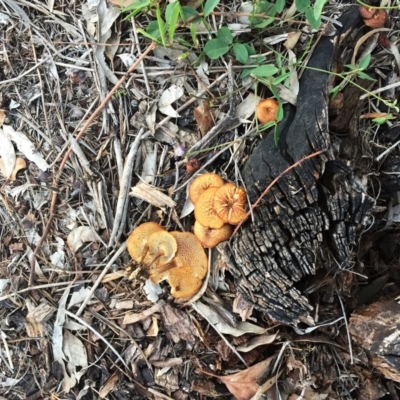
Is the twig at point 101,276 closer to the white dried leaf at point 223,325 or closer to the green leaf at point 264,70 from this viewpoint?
the white dried leaf at point 223,325

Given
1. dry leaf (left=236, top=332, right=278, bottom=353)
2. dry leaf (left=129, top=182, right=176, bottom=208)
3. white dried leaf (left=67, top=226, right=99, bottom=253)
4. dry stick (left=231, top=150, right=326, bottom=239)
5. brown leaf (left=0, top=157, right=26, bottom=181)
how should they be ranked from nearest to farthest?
dry stick (left=231, top=150, right=326, bottom=239) → dry leaf (left=236, top=332, right=278, bottom=353) → dry leaf (left=129, top=182, right=176, bottom=208) → white dried leaf (left=67, top=226, right=99, bottom=253) → brown leaf (left=0, top=157, right=26, bottom=181)

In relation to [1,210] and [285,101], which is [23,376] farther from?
[285,101]

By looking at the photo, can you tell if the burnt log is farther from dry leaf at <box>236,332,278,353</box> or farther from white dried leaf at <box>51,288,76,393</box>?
white dried leaf at <box>51,288,76,393</box>

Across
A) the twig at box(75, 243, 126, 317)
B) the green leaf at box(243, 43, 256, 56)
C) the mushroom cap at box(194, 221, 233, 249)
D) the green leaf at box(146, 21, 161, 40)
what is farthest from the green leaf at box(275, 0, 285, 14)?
the twig at box(75, 243, 126, 317)

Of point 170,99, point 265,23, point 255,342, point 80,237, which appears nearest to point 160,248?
point 80,237

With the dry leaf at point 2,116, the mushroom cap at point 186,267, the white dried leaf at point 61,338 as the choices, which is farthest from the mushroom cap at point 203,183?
the dry leaf at point 2,116
